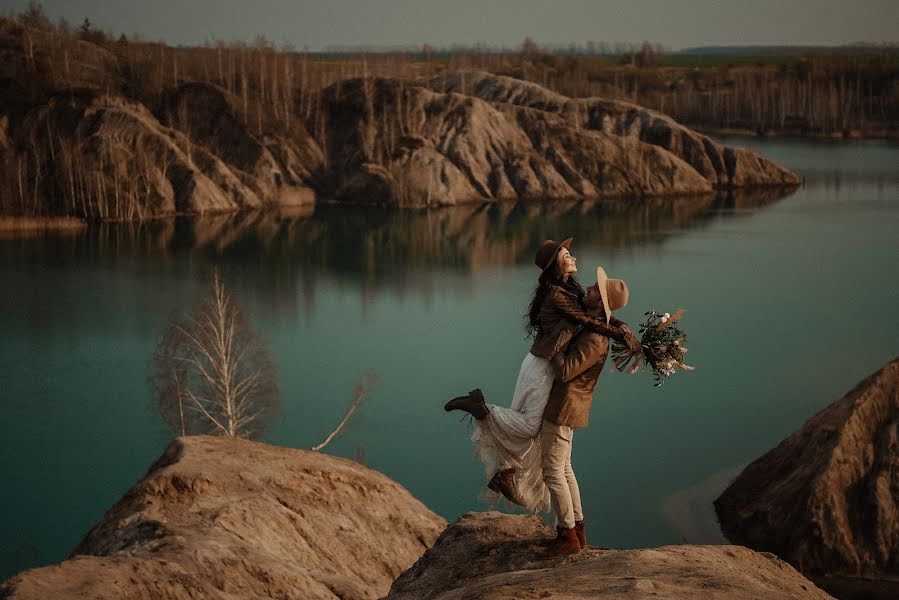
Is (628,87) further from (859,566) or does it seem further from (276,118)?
(859,566)

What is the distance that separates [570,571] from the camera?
9.72m

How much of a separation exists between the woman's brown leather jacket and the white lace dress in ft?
0.49

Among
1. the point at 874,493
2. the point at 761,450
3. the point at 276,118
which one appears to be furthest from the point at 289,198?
the point at 874,493

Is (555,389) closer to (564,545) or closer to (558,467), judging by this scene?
(558,467)

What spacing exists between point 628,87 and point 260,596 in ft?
459

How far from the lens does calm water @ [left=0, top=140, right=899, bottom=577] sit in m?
28.8

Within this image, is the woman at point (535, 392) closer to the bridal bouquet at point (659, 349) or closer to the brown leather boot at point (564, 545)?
the bridal bouquet at point (659, 349)

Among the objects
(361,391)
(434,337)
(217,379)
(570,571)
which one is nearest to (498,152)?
(434,337)

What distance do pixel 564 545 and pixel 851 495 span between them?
1280cm

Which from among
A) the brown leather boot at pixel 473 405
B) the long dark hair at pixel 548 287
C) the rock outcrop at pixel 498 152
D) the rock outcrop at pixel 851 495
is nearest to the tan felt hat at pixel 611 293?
the long dark hair at pixel 548 287

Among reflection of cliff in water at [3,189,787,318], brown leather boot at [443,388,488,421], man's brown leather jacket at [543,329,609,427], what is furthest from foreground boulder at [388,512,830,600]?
reflection of cliff in water at [3,189,787,318]

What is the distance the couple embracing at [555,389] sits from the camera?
1033 cm

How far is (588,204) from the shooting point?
285 feet

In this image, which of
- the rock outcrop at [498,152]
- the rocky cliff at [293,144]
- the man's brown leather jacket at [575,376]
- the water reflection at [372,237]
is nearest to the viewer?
the man's brown leather jacket at [575,376]
